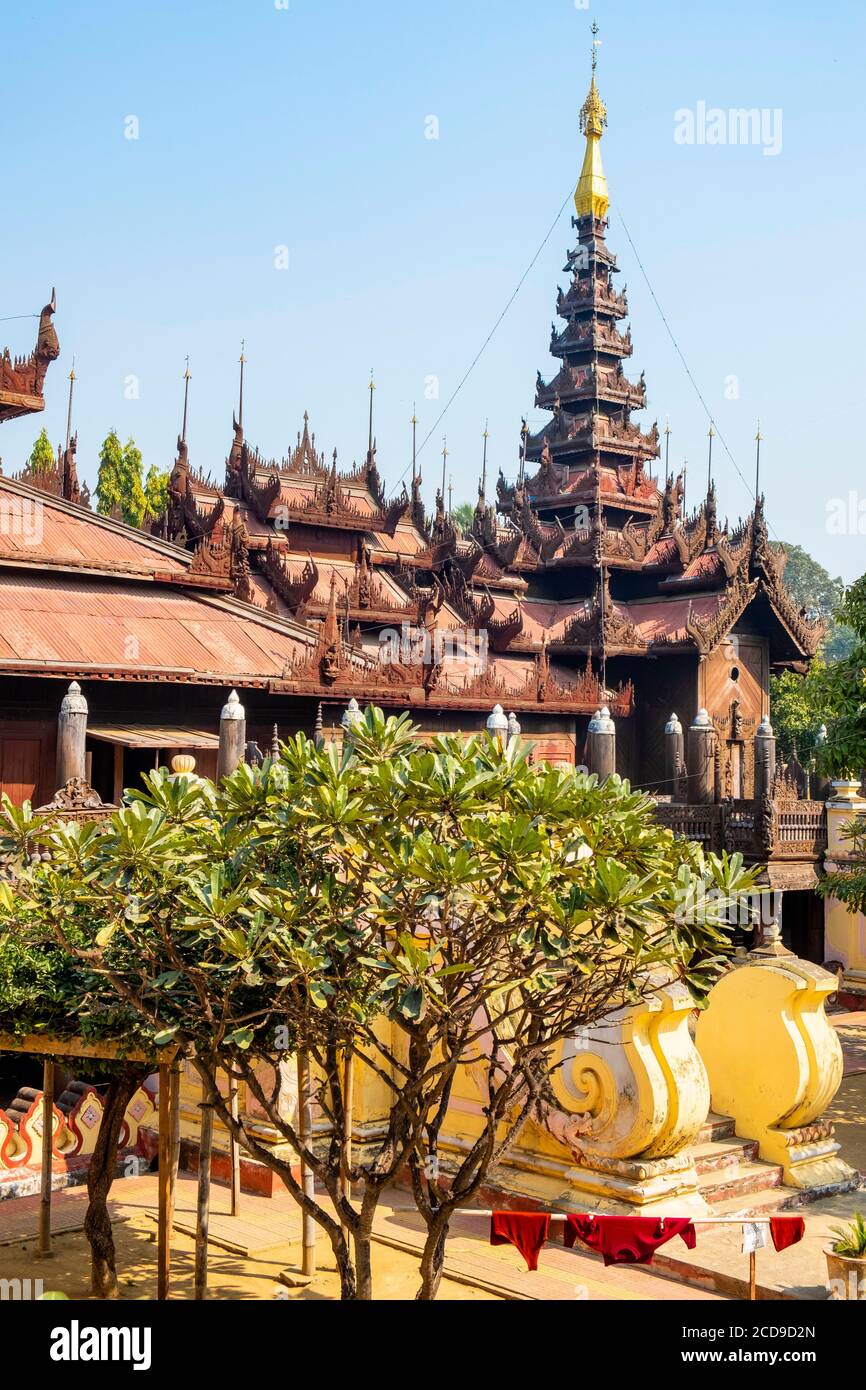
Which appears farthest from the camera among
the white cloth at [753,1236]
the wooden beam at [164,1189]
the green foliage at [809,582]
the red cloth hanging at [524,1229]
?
the green foliage at [809,582]

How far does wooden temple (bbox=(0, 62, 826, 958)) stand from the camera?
2105cm

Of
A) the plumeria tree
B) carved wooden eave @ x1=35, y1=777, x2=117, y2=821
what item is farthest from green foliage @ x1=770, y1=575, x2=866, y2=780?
carved wooden eave @ x1=35, y1=777, x2=117, y2=821

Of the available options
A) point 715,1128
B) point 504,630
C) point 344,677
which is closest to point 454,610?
point 504,630

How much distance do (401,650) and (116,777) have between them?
25.8ft

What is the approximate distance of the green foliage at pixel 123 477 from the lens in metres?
45.1

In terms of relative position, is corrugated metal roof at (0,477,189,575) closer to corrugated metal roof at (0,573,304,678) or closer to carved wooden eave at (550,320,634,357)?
corrugated metal roof at (0,573,304,678)

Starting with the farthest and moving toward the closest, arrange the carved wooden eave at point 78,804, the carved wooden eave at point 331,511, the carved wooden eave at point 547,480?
the carved wooden eave at point 547,480 < the carved wooden eave at point 331,511 < the carved wooden eave at point 78,804

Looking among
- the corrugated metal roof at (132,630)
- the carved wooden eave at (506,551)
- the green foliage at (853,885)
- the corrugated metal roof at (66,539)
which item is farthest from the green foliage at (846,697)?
the carved wooden eave at (506,551)

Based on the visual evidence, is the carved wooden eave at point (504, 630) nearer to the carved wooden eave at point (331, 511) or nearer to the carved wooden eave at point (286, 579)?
the carved wooden eave at point (331, 511)

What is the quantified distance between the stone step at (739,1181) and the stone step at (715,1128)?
0.35 meters

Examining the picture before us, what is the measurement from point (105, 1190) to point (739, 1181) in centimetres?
540

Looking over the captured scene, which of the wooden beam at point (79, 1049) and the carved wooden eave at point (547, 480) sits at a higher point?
the carved wooden eave at point (547, 480)
